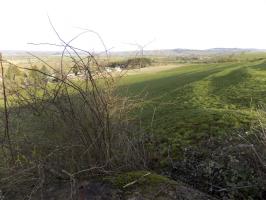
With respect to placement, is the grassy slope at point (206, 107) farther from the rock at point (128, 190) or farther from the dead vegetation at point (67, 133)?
the rock at point (128, 190)

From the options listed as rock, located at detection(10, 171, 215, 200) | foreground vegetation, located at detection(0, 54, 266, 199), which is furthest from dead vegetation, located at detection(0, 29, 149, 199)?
rock, located at detection(10, 171, 215, 200)

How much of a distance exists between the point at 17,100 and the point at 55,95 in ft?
2.25

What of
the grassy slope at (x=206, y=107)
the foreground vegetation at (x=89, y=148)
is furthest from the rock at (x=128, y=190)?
the grassy slope at (x=206, y=107)

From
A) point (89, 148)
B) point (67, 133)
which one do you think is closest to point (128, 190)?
point (89, 148)

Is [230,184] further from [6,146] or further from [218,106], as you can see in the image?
[218,106]

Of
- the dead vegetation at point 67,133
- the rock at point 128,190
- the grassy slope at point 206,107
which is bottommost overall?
the grassy slope at point 206,107

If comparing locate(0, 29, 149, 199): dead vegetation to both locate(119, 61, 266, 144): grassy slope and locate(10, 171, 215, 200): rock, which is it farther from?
locate(119, 61, 266, 144): grassy slope

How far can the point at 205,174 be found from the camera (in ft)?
27.4

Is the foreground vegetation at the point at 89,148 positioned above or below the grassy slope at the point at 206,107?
above

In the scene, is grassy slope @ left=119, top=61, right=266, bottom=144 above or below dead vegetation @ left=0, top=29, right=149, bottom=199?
below

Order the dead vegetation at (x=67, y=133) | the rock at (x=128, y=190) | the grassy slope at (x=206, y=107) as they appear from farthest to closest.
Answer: the grassy slope at (x=206, y=107) → the dead vegetation at (x=67, y=133) → the rock at (x=128, y=190)

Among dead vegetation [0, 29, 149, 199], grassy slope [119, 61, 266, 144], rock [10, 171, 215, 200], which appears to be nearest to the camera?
rock [10, 171, 215, 200]

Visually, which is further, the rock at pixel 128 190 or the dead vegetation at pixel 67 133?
the dead vegetation at pixel 67 133

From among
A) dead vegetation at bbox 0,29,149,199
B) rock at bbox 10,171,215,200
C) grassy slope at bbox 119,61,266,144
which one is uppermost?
dead vegetation at bbox 0,29,149,199
